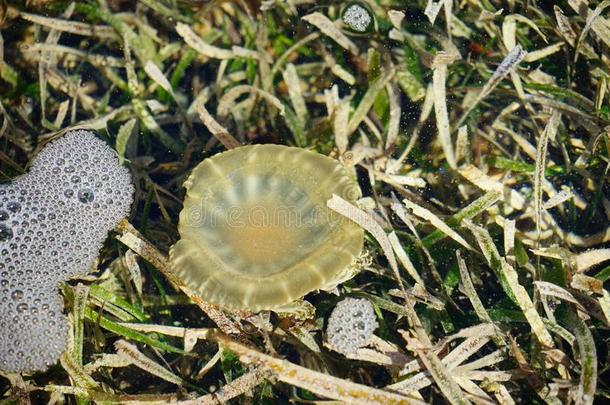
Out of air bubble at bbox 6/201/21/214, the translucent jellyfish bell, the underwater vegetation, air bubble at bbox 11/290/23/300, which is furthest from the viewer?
air bubble at bbox 6/201/21/214

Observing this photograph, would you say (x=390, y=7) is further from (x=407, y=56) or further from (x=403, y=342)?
(x=403, y=342)

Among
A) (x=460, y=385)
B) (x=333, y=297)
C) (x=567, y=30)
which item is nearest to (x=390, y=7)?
(x=567, y=30)

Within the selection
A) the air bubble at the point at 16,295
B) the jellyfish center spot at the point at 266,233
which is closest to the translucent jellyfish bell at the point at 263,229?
the jellyfish center spot at the point at 266,233

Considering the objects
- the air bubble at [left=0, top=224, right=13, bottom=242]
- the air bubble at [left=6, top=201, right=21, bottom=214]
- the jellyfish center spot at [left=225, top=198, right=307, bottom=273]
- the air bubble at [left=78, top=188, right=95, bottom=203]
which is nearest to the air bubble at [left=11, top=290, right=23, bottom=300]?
the air bubble at [left=0, top=224, right=13, bottom=242]

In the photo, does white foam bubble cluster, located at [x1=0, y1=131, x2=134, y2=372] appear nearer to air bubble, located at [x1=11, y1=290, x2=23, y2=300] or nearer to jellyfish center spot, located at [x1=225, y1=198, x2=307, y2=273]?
air bubble, located at [x1=11, y1=290, x2=23, y2=300]

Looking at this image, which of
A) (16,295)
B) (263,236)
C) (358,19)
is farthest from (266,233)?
(358,19)

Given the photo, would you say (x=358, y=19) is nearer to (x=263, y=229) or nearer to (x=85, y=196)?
(x=263, y=229)

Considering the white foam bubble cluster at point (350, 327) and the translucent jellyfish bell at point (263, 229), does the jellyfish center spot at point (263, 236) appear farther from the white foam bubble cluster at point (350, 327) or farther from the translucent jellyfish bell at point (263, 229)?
the white foam bubble cluster at point (350, 327)
